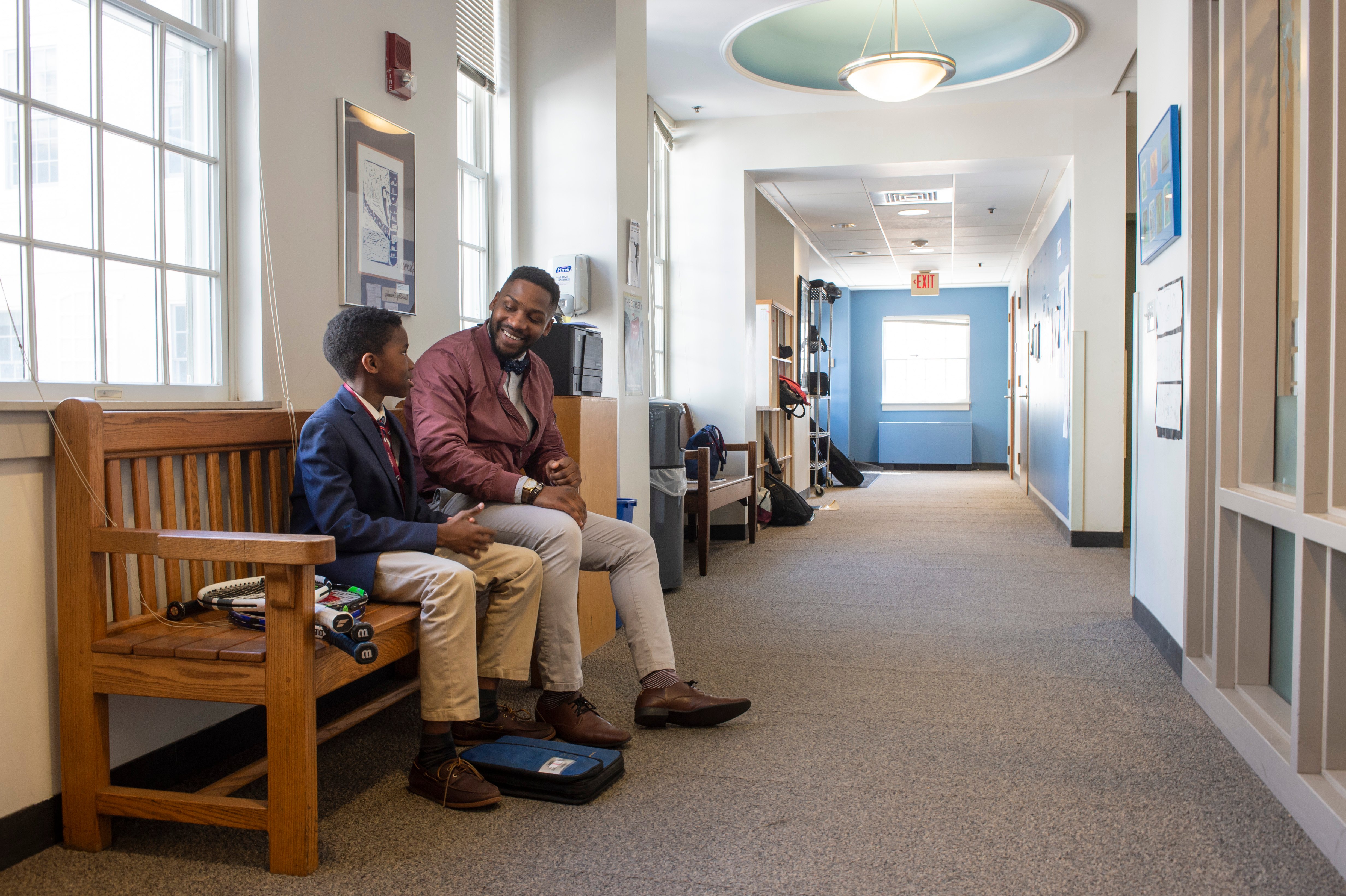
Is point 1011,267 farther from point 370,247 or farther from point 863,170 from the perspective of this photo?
point 370,247

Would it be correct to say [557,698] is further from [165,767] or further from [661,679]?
[165,767]

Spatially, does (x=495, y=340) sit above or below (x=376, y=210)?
below

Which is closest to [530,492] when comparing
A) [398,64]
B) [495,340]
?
[495,340]

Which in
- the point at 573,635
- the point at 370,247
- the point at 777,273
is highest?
the point at 777,273

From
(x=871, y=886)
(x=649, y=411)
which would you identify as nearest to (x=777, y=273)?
(x=649, y=411)

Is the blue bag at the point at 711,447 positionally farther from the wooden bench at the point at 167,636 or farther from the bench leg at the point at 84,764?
the bench leg at the point at 84,764

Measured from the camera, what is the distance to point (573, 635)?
2398 millimetres

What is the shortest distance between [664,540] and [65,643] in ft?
9.51

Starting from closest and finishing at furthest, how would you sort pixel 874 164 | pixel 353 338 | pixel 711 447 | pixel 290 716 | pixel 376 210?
pixel 290 716
pixel 353 338
pixel 376 210
pixel 711 447
pixel 874 164

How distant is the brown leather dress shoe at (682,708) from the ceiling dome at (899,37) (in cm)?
381

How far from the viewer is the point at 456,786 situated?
2010 mm

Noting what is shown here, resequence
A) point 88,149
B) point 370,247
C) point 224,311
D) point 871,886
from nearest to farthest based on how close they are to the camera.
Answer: point 871,886 < point 88,149 < point 224,311 < point 370,247

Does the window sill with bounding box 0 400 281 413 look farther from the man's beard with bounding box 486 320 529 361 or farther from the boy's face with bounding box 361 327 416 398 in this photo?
the man's beard with bounding box 486 320 529 361

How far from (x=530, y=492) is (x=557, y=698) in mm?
535
